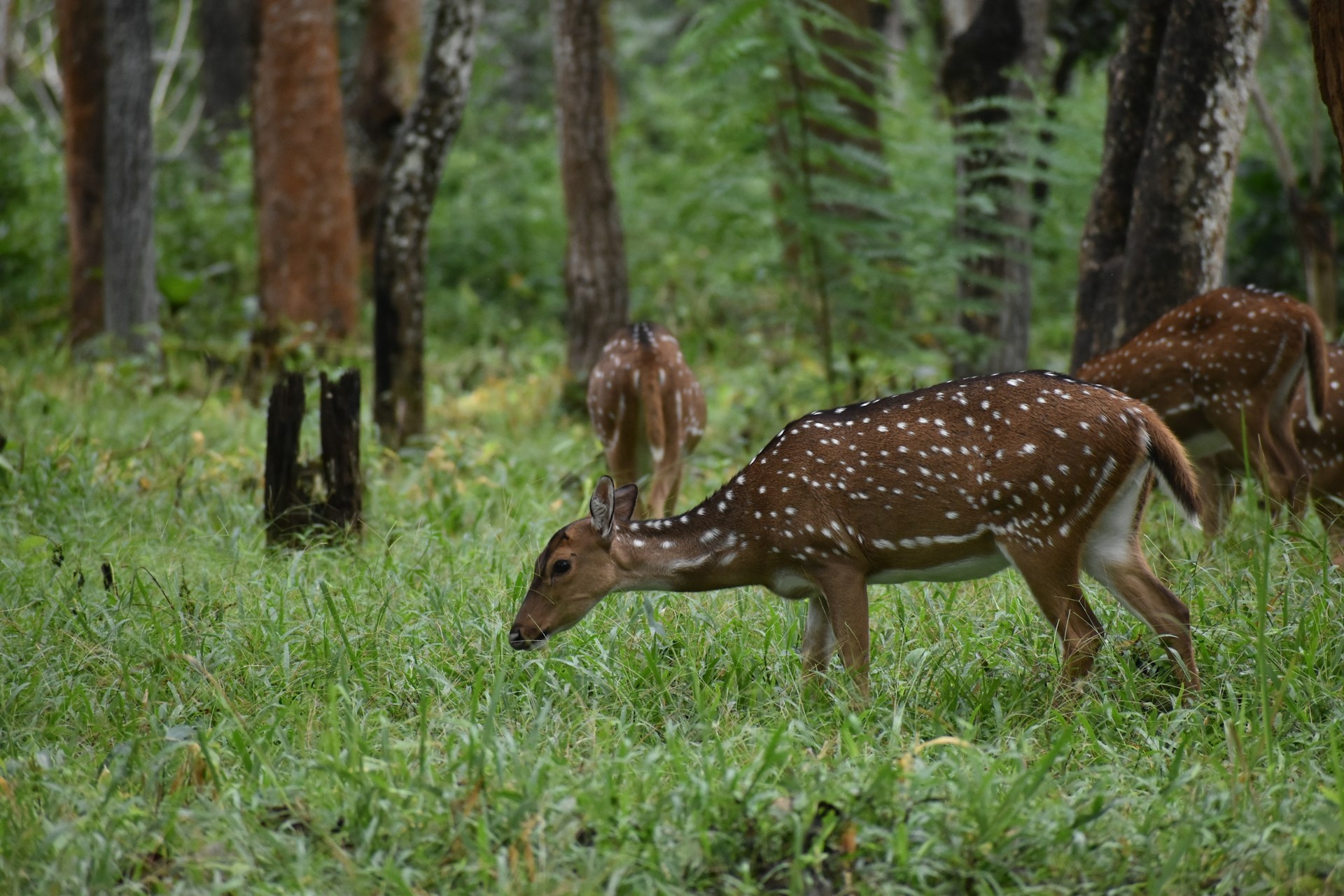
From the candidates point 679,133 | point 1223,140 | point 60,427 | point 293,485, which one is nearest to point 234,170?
point 679,133

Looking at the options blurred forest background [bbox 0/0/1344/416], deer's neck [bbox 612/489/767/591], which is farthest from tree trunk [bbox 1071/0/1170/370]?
deer's neck [bbox 612/489/767/591]

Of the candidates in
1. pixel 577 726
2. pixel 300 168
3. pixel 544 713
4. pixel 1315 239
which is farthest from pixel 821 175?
pixel 544 713

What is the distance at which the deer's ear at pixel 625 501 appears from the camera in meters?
5.23

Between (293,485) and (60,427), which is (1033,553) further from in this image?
(60,427)

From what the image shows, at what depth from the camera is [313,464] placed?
6.64 meters

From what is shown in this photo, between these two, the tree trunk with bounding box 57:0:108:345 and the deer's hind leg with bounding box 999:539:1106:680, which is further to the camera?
the tree trunk with bounding box 57:0:108:345

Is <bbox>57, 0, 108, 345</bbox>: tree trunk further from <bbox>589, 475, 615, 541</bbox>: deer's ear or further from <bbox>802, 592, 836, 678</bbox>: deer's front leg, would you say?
<bbox>802, 592, 836, 678</bbox>: deer's front leg

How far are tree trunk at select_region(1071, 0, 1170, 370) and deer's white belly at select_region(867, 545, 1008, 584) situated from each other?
9.76ft

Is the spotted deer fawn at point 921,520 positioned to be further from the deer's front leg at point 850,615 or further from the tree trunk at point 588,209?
the tree trunk at point 588,209

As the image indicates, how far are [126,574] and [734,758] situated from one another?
309 centimetres

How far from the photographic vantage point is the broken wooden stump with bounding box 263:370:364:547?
6531mm

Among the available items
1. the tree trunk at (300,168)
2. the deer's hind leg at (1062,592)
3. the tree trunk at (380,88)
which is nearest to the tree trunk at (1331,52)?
the deer's hind leg at (1062,592)

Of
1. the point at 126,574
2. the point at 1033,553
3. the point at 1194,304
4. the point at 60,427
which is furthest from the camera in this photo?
the point at 60,427

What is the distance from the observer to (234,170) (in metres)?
16.7
